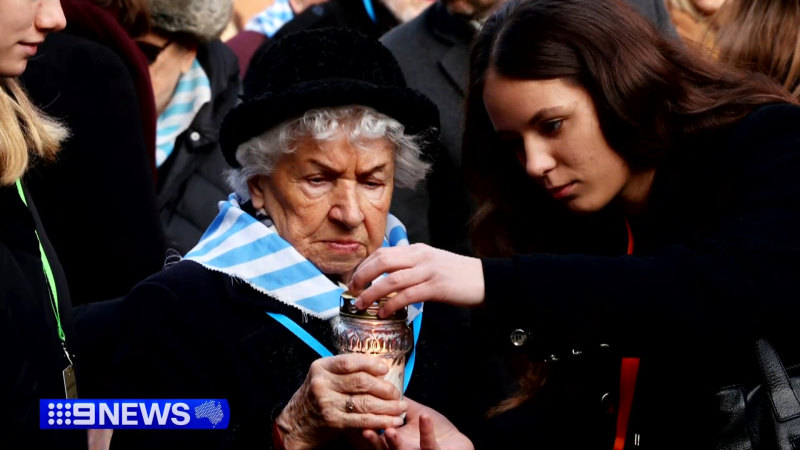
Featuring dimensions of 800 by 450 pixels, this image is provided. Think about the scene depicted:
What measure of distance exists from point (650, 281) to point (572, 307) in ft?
0.58

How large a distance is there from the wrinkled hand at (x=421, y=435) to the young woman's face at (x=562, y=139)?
0.65m

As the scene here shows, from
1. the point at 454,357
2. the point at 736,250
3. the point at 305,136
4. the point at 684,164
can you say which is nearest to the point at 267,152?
the point at 305,136

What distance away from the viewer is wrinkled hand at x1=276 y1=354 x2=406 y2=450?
262 cm

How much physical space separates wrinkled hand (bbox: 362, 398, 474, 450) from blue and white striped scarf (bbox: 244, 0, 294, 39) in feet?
11.5

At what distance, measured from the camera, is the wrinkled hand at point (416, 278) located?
2.54m

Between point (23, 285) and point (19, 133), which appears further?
point (19, 133)

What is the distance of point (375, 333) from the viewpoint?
2598mm

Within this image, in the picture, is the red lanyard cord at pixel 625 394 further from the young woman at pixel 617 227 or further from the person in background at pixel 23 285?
the person in background at pixel 23 285

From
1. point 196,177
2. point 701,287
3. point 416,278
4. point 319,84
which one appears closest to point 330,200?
point 319,84

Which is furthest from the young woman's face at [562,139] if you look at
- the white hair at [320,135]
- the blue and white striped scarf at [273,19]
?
the blue and white striped scarf at [273,19]

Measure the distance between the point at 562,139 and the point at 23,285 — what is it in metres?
1.33

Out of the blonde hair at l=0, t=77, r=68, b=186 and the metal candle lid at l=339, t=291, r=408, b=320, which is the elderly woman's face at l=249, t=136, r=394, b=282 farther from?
the metal candle lid at l=339, t=291, r=408, b=320

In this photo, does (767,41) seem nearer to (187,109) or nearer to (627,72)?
(627,72)

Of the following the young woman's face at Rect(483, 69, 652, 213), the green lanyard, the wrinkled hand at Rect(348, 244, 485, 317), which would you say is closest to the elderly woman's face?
the young woman's face at Rect(483, 69, 652, 213)
